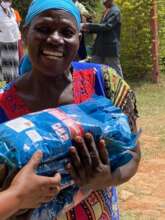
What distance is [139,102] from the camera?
816cm

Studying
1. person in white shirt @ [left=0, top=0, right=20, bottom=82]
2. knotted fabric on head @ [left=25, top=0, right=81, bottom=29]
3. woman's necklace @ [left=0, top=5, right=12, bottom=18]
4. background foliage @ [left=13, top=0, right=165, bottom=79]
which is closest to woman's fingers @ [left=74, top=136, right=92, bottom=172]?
knotted fabric on head @ [left=25, top=0, right=81, bottom=29]

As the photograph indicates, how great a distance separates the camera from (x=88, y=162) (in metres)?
1.66

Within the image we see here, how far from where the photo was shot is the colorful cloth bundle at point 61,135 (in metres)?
1.57

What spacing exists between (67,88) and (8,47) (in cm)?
472

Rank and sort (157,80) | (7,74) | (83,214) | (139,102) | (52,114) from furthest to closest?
(157,80) < (139,102) < (7,74) < (83,214) < (52,114)

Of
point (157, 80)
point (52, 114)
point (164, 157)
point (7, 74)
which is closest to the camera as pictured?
point (52, 114)

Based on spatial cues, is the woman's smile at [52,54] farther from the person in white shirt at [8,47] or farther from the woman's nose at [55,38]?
the person in white shirt at [8,47]

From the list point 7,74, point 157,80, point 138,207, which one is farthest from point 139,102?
point 138,207

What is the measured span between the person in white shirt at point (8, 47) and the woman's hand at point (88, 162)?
4864 mm

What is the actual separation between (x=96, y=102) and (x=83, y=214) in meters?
0.42

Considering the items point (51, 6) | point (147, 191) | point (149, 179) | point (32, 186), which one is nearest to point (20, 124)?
point (32, 186)

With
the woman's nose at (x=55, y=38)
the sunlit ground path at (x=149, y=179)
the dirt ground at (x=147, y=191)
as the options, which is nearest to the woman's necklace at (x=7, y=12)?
the sunlit ground path at (x=149, y=179)

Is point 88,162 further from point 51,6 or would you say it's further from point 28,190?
point 51,6

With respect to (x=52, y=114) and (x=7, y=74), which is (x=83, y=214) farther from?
(x=7, y=74)
